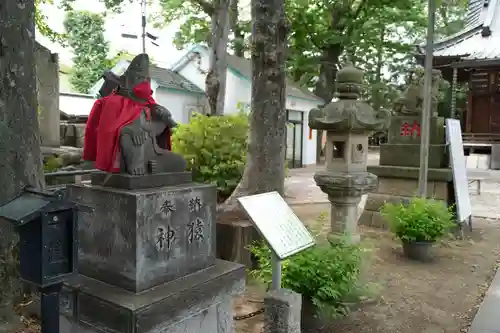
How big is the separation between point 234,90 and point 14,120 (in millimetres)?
16176

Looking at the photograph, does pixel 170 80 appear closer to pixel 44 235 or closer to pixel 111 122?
pixel 111 122

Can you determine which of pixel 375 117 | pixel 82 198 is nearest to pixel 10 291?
pixel 82 198

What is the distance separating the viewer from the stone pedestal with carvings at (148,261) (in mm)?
2934

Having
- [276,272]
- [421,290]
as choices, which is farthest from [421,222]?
[276,272]

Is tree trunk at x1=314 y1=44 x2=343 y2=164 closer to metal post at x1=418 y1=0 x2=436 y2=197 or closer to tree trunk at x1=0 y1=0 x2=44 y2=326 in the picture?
metal post at x1=418 y1=0 x2=436 y2=197

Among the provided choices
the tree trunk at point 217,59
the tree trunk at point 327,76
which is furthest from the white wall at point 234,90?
the tree trunk at point 217,59

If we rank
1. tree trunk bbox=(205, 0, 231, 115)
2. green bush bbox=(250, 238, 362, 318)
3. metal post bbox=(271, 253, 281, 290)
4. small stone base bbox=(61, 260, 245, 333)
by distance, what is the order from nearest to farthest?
1. small stone base bbox=(61, 260, 245, 333)
2. metal post bbox=(271, 253, 281, 290)
3. green bush bbox=(250, 238, 362, 318)
4. tree trunk bbox=(205, 0, 231, 115)

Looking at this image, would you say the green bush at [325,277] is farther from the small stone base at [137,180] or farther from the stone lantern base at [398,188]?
the stone lantern base at [398,188]

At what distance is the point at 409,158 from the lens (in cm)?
932

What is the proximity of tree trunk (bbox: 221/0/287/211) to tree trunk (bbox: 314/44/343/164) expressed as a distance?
A: 16623 mm

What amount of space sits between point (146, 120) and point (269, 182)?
13.9 feet

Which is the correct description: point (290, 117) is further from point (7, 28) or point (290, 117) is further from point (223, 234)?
point (7, 28)

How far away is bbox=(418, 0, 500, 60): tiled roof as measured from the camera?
16062 millimetres

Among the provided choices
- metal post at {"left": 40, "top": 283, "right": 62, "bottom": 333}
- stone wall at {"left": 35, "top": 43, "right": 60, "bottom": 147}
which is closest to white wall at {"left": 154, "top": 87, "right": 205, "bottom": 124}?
stone wall at {"left": 35, "top": 43, "right": 60, "bottom": 147}
